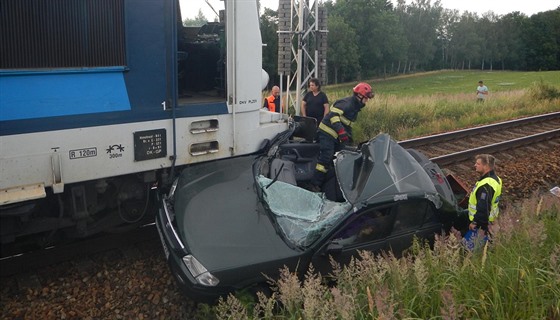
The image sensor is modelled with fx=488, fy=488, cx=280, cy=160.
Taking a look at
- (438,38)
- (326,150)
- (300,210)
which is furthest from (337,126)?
(438,38)

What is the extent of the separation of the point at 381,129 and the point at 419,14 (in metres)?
77.8

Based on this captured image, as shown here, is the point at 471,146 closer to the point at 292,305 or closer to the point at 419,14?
the point at 292,305

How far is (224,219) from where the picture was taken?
487 cm

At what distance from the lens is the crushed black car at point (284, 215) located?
4387 millimetres

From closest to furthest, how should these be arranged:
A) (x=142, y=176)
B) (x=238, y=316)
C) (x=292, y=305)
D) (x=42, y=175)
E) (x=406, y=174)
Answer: (x=238, y=316), (x=292, y=305), (x=42, y=175), (x=406, y=174), (x=142, y=176)

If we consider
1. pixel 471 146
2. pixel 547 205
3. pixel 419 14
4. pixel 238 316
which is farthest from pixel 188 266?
pixel 419 14

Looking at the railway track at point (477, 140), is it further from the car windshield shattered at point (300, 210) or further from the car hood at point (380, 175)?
the car windshield shattered at point (300, 210)

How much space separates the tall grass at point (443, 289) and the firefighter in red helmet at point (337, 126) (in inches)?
99.8

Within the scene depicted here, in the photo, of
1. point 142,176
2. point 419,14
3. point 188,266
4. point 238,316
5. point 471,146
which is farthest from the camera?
point 419,14

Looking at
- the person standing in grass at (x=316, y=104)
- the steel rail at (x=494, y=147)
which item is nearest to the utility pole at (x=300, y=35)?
the person standing in grass at (x=316, y=104)

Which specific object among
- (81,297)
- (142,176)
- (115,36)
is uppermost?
(115,36)

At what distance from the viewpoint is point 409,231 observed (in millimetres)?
5125

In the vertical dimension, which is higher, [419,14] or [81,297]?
[419,14]

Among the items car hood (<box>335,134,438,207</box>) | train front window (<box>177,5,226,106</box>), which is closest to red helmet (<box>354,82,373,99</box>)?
car hood (<box>335,134,438,207</box>)
